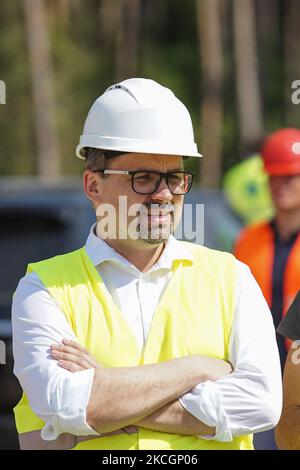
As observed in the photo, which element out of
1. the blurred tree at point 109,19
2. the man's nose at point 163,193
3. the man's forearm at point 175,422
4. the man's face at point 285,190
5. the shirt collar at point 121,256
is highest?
the blurred tree at point 109,19

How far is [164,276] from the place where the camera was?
349cm

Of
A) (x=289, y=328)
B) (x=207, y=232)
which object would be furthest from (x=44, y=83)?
(x=289, y=328)

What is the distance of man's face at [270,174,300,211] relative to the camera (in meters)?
5.95

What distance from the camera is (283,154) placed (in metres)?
6.04

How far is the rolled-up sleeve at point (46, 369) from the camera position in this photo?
10.7 feet

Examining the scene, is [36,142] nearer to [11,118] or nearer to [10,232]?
[11,118]

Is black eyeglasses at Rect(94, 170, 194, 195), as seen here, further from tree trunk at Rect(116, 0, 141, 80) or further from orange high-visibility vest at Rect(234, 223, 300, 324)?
tree trunk at Rect(116, 0, 141, 80)

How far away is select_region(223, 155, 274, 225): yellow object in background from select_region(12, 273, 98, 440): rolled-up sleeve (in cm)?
433

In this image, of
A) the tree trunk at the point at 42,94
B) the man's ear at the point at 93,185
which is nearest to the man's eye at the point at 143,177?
the man's ear at the point at 93,185

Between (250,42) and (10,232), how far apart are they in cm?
2219

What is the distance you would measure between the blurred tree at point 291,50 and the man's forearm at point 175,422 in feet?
77.0

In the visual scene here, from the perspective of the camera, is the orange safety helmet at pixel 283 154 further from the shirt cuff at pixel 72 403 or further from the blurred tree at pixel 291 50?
the blurred tree at pixel 291 50

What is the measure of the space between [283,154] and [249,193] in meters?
2.37

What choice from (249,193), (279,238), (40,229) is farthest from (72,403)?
(249,193)
